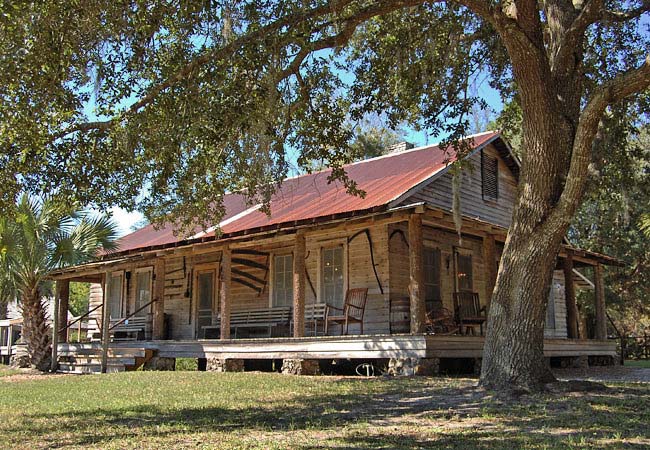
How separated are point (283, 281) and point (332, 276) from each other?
1.62m

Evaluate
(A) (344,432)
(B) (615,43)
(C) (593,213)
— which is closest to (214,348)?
(A) (344,432)

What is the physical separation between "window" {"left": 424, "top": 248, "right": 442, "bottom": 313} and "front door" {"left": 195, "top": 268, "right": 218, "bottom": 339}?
5739 mm

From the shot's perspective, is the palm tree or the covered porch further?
the palm tree

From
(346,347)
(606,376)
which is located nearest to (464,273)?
(606,376)

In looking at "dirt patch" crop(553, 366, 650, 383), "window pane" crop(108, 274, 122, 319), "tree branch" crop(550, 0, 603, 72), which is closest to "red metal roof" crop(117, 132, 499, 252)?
"window pane" crop(108, 274, 122, 319)

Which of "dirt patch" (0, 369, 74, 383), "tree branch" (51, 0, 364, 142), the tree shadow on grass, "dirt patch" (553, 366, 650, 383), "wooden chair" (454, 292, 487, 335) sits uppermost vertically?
"tree branch" (51, 0, 364, 142)

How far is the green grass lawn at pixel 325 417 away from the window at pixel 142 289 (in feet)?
Answer: 29.7

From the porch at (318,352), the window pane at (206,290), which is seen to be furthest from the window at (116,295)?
the window pane at (206,290)

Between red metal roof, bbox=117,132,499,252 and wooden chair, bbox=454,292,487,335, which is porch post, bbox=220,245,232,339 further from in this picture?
wooden chair, bbox=454,292,487,335

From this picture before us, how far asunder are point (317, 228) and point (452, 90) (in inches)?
142

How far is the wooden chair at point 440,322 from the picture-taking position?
41.6ft

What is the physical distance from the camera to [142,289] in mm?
19812

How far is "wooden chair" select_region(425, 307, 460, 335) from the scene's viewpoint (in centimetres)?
1267

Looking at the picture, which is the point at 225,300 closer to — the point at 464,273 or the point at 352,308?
the point at 352,308
